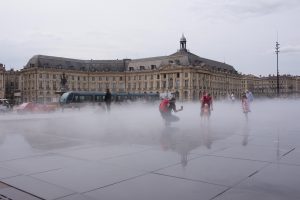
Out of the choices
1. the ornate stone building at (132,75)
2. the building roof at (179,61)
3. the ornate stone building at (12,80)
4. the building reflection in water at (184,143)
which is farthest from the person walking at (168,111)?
the ornate stone building at (12,80)

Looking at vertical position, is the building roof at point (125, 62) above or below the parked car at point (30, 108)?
above

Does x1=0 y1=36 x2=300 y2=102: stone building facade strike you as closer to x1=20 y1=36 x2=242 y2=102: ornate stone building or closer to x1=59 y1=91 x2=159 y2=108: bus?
x1=20 y1=36 x2=242 y2=102: ornate stone building

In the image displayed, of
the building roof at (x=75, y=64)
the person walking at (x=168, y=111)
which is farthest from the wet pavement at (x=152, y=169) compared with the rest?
the building roof at (x=75, y=64)

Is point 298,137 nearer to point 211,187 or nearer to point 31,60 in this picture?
point 211,187

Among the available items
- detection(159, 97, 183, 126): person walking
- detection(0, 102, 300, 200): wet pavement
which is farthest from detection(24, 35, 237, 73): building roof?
detection(0, 102, 300, 200): wet pavement

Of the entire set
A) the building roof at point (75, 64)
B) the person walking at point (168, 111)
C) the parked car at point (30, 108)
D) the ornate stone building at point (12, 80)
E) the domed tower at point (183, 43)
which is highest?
the domed tower at point (183, 43)

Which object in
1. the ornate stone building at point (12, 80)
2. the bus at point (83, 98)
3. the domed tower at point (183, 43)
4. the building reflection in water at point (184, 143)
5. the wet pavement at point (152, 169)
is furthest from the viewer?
the ornate stone building at point (12, 80)

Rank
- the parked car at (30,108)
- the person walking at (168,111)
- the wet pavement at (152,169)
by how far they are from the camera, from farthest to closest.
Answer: the parked car at (30,108) → the person walking at (168,111) → the wet pavement at (152,169)

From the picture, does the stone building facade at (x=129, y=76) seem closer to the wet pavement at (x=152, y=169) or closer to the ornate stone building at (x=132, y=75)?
the ornate stone building at (x=132, y=75)

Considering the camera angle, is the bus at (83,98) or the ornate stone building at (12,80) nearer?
the bus at (83,98)

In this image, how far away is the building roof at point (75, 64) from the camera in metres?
132

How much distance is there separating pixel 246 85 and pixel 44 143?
195743 millimetres

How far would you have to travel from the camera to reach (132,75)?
14525 cm

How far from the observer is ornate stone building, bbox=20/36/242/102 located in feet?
432
